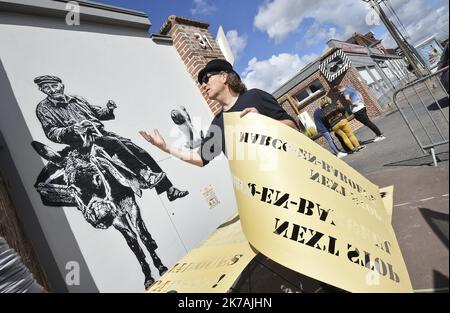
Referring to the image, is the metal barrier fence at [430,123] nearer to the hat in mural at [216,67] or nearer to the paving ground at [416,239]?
the paving ground at [416,239]

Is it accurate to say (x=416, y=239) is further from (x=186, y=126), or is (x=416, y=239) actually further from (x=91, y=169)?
(x=186, y=126)

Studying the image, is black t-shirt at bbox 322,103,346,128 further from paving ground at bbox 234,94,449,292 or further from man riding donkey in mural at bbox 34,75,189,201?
man riding donkey in mural at bbox 34,75,189,201

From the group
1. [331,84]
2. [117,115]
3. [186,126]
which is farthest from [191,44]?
[331,84]

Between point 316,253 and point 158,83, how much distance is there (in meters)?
3.54

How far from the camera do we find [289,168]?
142 centimetres

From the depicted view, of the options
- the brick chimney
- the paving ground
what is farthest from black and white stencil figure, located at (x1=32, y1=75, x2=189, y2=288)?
the brick chimney

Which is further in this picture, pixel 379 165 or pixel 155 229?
pixel 379 165

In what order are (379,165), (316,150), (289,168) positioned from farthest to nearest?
(379,165)
(316,150)
(289,168)

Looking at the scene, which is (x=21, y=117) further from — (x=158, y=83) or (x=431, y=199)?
(x=431, y=199)

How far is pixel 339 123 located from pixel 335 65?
→ 8.52 meters

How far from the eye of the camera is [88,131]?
2877mm

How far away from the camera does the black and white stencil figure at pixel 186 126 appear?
410cm

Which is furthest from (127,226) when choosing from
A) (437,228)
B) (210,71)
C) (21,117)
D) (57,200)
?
(437,228)

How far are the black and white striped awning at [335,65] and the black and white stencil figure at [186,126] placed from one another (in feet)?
38.7
